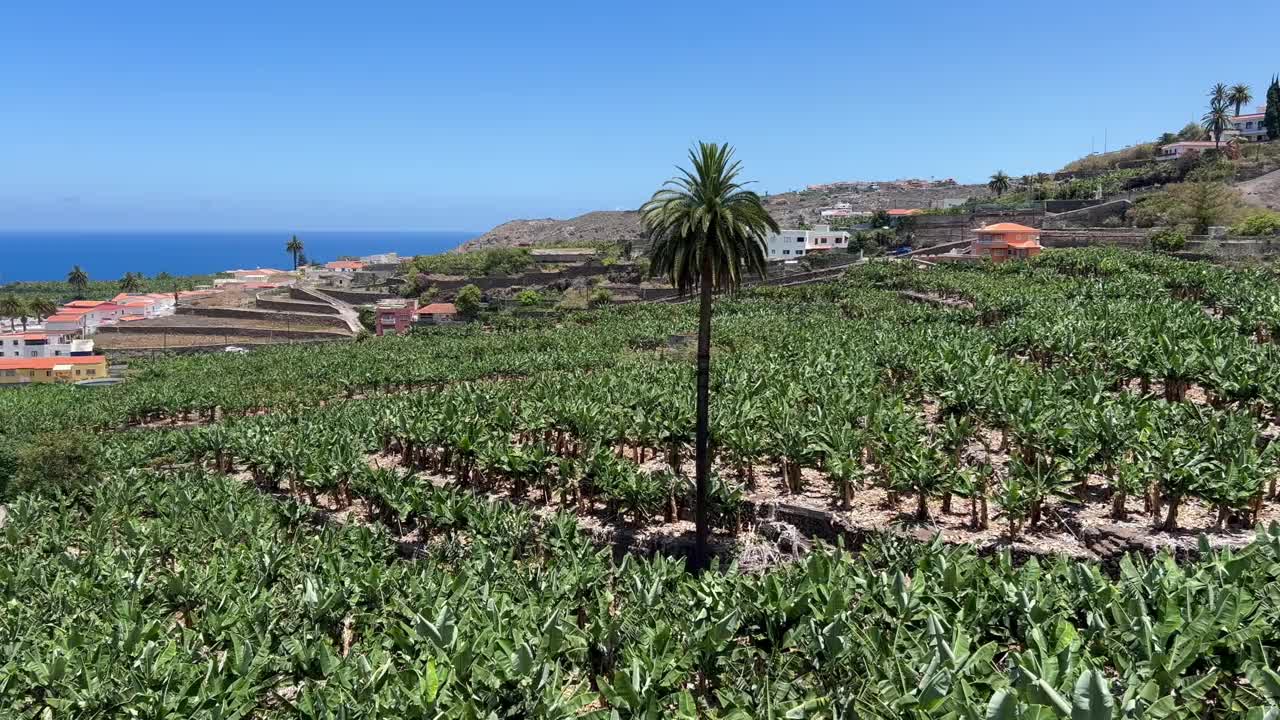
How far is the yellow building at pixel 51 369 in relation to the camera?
193ft

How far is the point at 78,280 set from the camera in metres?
112

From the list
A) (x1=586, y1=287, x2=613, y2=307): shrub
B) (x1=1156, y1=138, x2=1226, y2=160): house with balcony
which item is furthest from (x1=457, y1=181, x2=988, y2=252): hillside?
(x1=586, y1=287, x2=613, y2=307): shrub

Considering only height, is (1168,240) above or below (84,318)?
above

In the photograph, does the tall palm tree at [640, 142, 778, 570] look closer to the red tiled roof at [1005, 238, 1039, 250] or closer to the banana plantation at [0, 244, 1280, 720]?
the banana plantation at [0, 244, 1280, 720]

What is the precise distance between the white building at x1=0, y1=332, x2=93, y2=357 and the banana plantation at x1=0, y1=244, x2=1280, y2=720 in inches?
1457

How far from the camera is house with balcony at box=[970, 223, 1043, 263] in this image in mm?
56656

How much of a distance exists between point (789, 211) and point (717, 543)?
123 meters

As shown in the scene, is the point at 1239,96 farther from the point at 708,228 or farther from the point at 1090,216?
the point at 708,228

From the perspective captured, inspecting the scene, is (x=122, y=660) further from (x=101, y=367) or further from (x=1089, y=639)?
(x=101, y=367)

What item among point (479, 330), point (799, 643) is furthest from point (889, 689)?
point (479, 330)

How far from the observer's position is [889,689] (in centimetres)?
827

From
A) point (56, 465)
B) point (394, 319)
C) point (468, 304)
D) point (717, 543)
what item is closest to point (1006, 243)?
point (468, 304)

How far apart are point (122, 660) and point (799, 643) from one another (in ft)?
28.5

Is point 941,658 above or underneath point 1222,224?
underneath
